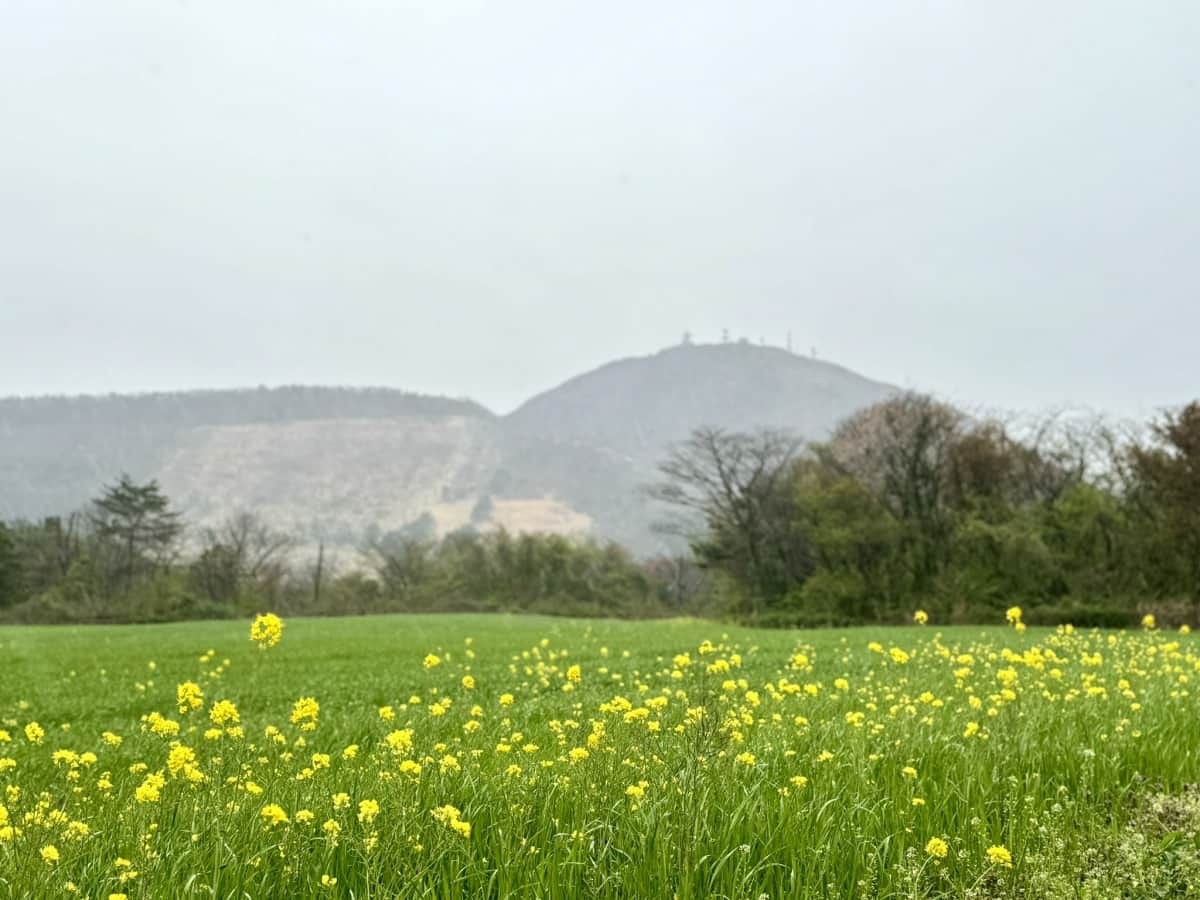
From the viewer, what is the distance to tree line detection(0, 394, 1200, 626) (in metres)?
31.6

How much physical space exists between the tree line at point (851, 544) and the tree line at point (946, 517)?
0.29 ft

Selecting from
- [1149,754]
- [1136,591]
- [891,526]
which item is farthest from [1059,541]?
[1149,754]

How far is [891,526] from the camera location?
127 feet

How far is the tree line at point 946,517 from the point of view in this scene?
30.4m

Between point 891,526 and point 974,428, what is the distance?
8.86 metres

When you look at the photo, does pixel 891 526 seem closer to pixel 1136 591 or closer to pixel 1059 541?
pixel 1059 541

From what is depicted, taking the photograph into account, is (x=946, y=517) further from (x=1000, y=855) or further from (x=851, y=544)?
(x=1000, y=855)

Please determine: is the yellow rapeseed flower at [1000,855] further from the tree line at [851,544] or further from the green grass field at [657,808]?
the tree line at [851,544]

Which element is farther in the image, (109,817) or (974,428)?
(974,428)

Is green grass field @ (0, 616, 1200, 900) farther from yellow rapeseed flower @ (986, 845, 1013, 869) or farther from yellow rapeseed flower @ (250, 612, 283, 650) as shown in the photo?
yellow rapeseed flower @ (250, 612, 283, 650)

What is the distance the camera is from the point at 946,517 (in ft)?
130

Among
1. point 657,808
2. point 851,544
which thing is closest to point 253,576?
point 851,544

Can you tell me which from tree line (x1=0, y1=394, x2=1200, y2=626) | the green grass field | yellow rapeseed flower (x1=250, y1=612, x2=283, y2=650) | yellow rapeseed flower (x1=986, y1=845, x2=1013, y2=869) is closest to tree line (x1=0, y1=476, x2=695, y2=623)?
tree line (x1=0, y1=394, x2=1200, y2=626)

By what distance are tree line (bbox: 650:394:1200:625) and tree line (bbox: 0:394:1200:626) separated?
87mm
